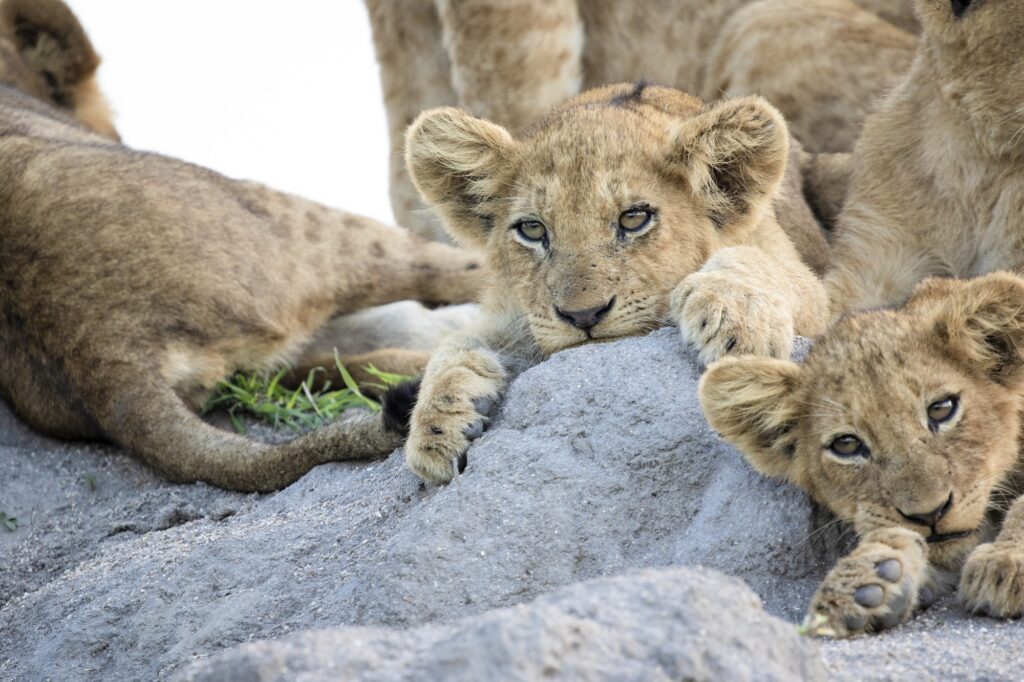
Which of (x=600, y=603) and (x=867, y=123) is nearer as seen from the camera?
(x=600, y=603)

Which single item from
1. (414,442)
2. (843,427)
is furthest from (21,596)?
(843,427)

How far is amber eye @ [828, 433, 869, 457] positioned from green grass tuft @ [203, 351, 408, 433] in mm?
2122

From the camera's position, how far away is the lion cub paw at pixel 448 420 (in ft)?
11.5

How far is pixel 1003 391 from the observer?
3098 millimetres

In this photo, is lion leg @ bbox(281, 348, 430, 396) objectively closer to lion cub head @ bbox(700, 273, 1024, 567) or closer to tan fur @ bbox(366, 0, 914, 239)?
tan fur @ bbox(366, 0, 914, 239)

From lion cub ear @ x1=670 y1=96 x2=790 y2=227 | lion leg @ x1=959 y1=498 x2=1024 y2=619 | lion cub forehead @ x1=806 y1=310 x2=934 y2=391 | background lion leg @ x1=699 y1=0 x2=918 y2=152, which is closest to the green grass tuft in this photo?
lion cub ear @ x1=670 y1=96 x2=790 y2=227

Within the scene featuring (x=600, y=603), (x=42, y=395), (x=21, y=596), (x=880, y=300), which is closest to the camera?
(x=600, y=603)

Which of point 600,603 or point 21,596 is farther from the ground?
point 600,603

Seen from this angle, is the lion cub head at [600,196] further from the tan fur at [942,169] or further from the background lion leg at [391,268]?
the background lion leg at [391,268]

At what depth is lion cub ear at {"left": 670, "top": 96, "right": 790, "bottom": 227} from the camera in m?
3.87

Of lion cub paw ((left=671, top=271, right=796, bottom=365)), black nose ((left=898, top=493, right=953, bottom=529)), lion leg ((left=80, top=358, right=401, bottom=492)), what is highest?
lion cub paw ((left=671, top=271, right=796, bottom=365))

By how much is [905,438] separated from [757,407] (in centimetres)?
34

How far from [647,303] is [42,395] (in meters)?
2.17

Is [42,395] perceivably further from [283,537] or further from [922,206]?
[922,206]
